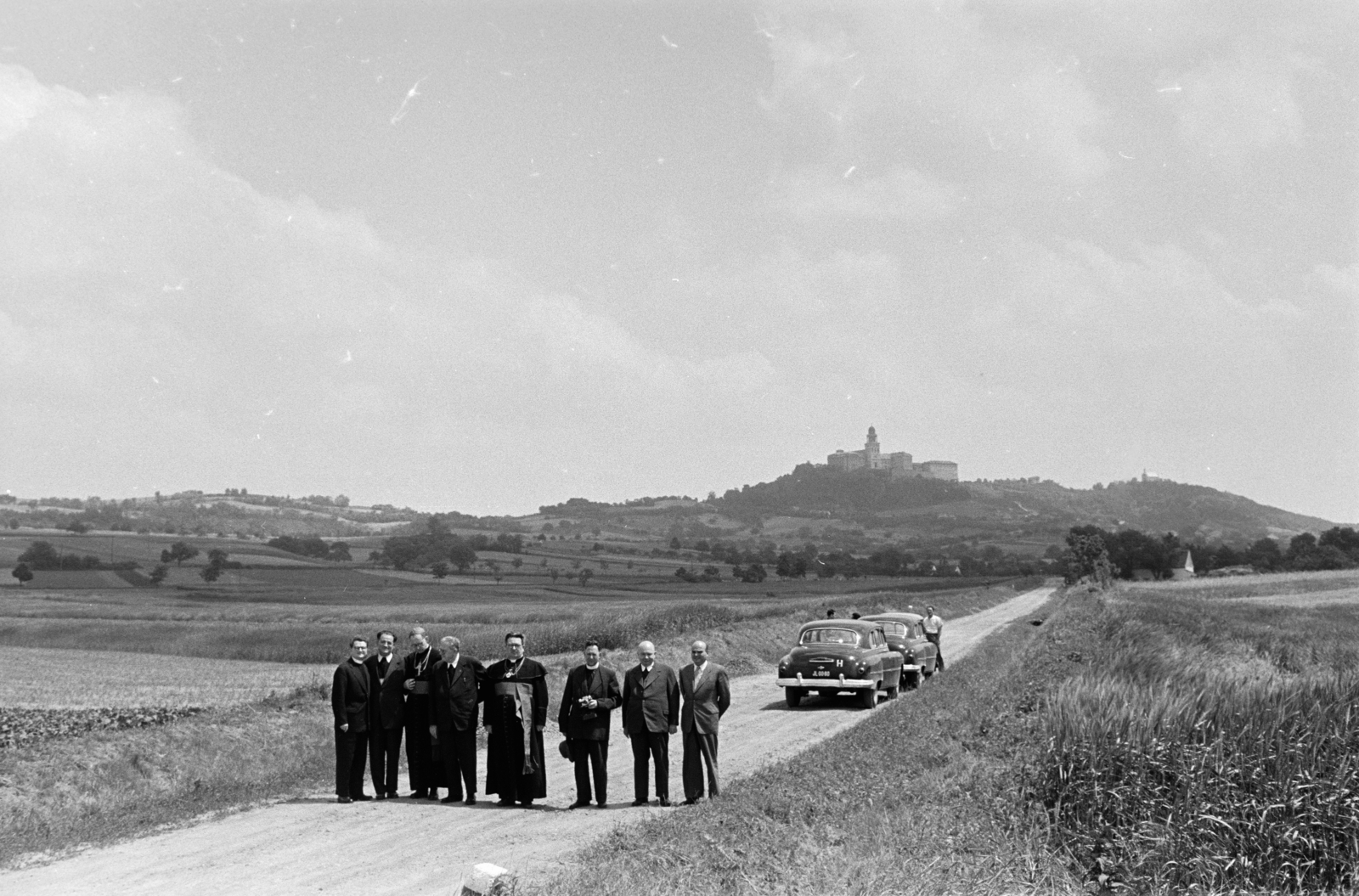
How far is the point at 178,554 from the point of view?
115 m

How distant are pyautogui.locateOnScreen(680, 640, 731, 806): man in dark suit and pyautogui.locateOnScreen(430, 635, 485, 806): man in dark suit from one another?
9.00ft

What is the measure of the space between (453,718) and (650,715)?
2.57 m

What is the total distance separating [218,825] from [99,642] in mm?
48556

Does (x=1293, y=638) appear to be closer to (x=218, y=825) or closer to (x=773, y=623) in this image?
(x=773, y=623)

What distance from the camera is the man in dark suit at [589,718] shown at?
1565cm

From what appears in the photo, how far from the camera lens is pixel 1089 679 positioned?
1652 cm

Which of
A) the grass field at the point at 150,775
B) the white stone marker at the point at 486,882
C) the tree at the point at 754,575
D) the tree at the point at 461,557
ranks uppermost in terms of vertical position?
the tree at the point at 461,557

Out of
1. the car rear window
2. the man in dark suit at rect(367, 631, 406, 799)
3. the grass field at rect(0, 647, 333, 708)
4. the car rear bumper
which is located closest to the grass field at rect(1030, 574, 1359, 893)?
the man in dark suit at rect(367, 631, 406, 799)

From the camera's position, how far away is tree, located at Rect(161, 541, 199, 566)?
374ft

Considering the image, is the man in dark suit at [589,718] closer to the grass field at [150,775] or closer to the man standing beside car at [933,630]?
the grass field at [150,775]

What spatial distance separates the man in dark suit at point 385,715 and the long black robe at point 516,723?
1242 millimetres

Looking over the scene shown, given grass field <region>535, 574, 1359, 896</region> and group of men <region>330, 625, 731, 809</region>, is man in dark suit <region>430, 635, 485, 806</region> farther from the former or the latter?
grass field <region>535, 574, 1359, 896</region>

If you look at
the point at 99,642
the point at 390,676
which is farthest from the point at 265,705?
the point at 99,642

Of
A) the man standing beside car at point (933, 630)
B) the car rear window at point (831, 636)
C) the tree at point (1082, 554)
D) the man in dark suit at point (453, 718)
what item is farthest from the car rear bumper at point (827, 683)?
the tree at point (1082, 554)
